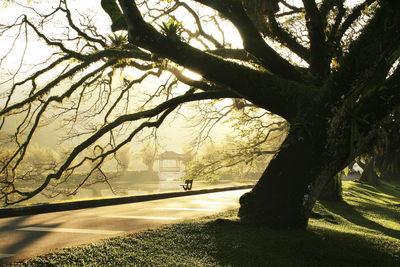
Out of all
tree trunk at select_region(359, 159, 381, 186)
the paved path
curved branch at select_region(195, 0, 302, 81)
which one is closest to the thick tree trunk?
curved branch at select_region(195, 0, 302, 81)

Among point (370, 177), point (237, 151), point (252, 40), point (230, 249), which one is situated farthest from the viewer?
point (370, 177)

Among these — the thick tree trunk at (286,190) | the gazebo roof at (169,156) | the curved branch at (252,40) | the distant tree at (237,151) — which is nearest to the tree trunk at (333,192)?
the distant tree at (237,151)

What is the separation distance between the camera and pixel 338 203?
40.1 ft

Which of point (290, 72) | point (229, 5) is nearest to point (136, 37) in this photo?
point (229, 5)

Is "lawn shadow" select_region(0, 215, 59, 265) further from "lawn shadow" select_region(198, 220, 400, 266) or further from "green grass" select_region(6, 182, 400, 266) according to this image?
"lawn shadow" select_region(198, 220, 400, 266)

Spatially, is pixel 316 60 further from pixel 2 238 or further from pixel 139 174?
pixel 139 174

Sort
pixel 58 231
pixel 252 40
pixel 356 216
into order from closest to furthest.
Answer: pixel 252 40, pixel 58 231, pixel 356 216

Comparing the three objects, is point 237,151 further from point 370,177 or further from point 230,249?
point 370,177

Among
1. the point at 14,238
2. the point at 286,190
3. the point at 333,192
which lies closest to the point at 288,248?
the point at 286,190

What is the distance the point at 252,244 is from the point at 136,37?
3.95 meters

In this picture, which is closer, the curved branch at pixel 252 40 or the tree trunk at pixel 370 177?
the curved branch at pixel 252 40

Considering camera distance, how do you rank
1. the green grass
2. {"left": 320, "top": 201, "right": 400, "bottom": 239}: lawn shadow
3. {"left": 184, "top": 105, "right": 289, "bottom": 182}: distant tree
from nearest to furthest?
the green grass, {"left": 320, "top": 201, "right": 400, "bottom": 239}: lawn shadow, {"left": 184, "top": 105, "right": 289, "bottom": 182}: distant tree

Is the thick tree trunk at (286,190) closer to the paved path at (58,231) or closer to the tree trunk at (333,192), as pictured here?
the paved path at (58,231)

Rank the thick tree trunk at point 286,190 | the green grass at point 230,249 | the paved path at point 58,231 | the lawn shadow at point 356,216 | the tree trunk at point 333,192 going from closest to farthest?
the green grass at point 230,249 < the paved path at point 58,231 < the thick tree trunk at point 286,190 < the lawn shadow at point 356,216 < the tree trunk at point 333,192
